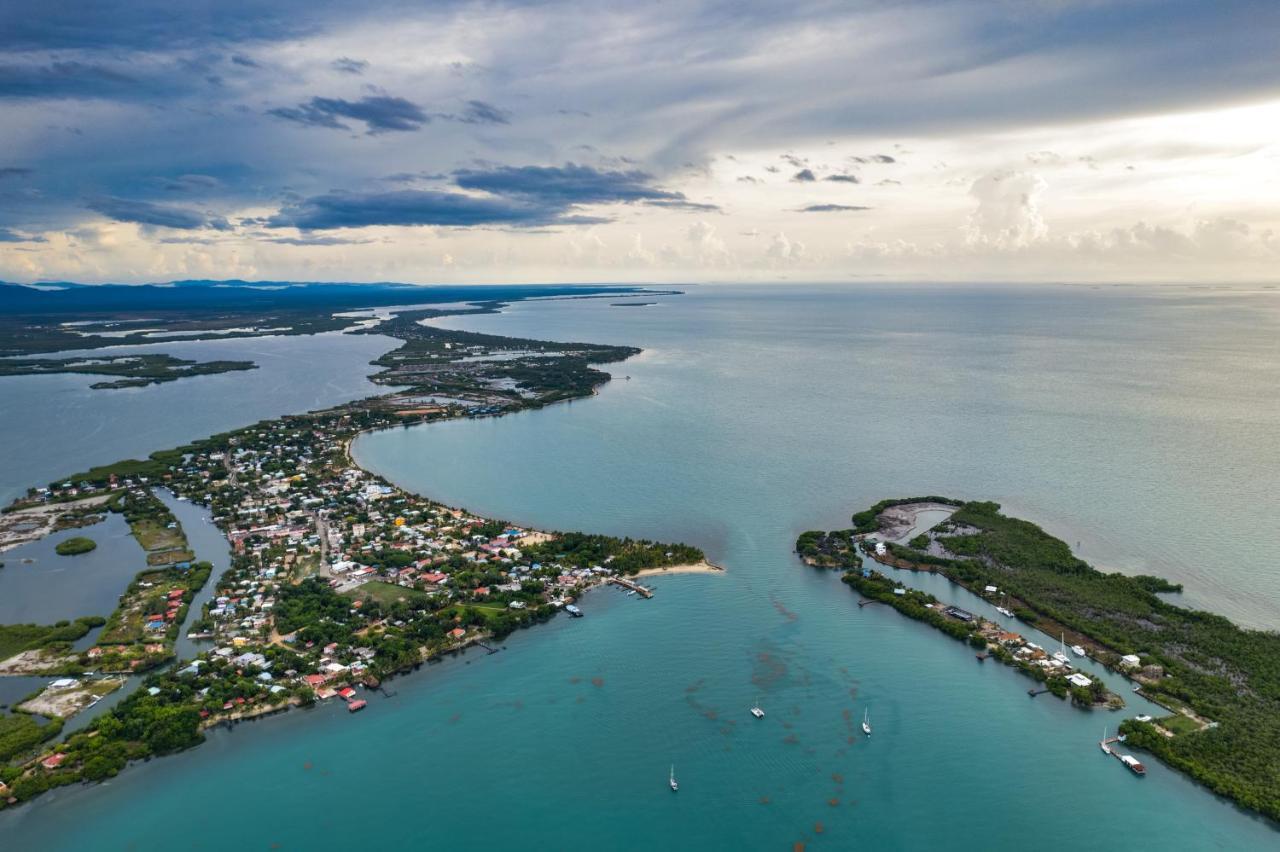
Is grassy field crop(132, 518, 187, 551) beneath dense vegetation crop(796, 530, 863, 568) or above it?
above

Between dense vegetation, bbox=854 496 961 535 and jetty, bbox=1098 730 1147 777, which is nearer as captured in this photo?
jetty, bbox=1098 730 1147 777

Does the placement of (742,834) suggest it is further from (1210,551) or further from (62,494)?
(62,494)

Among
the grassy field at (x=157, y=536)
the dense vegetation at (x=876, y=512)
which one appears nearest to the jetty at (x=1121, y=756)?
the dense vegetation at (x=876, y=512)

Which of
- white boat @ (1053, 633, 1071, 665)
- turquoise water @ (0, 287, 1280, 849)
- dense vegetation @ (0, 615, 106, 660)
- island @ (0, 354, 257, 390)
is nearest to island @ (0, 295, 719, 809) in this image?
dense vegetation @ (0, 615, 106, 660)

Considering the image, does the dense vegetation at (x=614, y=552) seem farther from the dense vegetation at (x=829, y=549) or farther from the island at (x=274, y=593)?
the dense vegetation at (x=829, y=549)

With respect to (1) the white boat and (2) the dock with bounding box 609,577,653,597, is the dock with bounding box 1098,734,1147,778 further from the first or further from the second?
(2) the dock with bounding box 609,577,653,597

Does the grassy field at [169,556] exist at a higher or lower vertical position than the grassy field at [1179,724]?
higher
